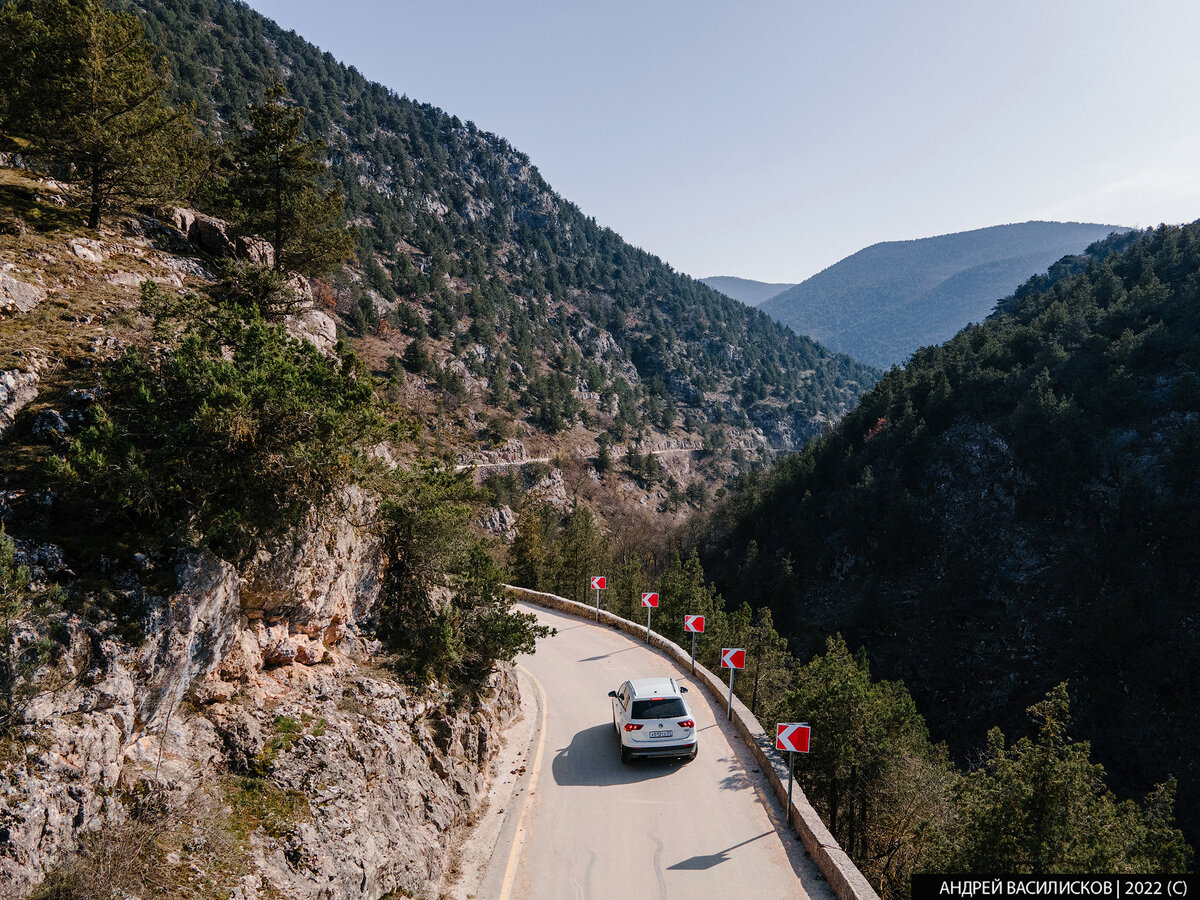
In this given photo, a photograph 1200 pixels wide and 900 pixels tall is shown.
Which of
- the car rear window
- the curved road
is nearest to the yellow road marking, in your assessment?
the curved road

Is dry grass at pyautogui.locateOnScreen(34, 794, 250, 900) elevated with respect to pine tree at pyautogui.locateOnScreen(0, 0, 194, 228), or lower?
lower

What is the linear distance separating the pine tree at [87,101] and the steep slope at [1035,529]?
181ft

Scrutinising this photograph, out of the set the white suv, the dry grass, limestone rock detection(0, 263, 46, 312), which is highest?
limestone rock detection(0, 263, 46, 312)

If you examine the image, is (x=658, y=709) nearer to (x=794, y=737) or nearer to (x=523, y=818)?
(x=794, y=737)

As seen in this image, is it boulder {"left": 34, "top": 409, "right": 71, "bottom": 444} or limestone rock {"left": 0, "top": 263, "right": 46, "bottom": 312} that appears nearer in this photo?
boulder {"left": 34, "top": 409, "right": 71, "bottom": 444}

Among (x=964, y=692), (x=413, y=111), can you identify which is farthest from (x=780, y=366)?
(x=964, y=692)

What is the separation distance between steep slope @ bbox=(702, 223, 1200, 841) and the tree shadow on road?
4124 cm

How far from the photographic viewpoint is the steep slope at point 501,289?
96750mm

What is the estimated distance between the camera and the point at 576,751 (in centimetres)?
1390

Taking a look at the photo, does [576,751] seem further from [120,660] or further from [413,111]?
[413,111]

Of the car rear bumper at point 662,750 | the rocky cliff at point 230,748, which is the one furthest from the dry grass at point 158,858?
the car rear bumper at point 662,750

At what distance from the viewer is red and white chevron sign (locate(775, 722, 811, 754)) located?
10.0 m

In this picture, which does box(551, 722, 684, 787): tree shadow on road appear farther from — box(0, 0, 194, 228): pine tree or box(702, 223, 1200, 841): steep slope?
box(702, 223, 1200, 841): steep slope

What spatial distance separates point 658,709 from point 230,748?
8.04 m
